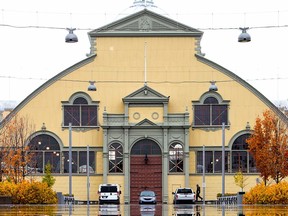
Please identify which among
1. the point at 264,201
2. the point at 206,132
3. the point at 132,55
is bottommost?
the point at 264,201

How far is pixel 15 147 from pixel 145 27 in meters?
15.8

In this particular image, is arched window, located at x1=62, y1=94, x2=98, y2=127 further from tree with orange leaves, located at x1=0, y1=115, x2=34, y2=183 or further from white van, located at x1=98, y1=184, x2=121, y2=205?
white van, located at x1=98, y1=184, x2=121, y2=205

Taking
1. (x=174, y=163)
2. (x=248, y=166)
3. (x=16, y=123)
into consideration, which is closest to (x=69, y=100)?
(x=16, y=123)

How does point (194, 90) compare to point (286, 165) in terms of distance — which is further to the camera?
point (194, 90)

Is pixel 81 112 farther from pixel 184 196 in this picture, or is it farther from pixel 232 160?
pixel 184 196

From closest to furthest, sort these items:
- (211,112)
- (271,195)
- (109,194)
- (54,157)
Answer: (271,195)
(109,194)
(54,157)
(211,112)

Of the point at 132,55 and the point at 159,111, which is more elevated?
the point at 132,55

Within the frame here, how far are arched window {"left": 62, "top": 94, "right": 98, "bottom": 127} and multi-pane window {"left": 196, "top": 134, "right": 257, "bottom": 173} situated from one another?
394 inches

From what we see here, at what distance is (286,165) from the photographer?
77125 millimetres

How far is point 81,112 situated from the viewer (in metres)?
85.2

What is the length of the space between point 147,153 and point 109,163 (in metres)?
3.47

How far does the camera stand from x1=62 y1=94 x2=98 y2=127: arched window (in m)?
85.1

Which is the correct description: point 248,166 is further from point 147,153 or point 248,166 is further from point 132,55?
point 132,55

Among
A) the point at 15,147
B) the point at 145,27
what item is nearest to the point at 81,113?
the point at 15,147
